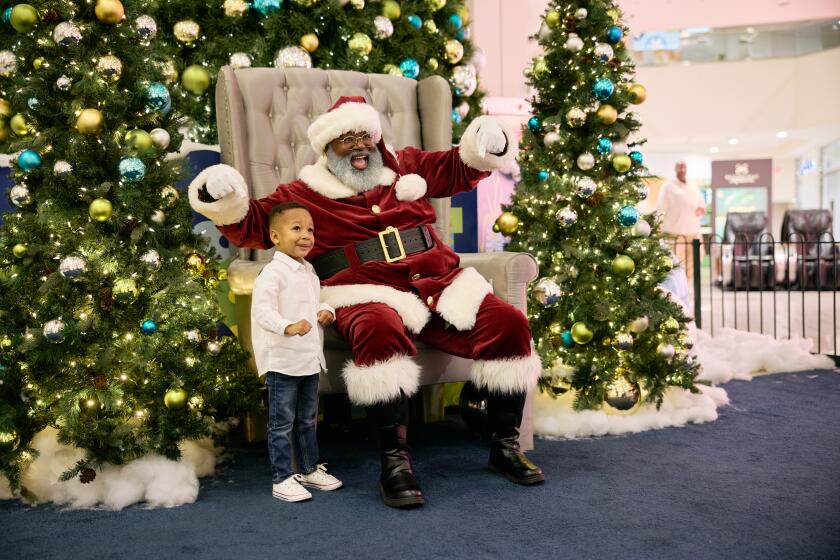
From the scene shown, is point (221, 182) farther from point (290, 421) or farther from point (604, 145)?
point (604, 145)

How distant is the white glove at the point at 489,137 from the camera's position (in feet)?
9.19

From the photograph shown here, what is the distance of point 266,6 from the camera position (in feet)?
12.2

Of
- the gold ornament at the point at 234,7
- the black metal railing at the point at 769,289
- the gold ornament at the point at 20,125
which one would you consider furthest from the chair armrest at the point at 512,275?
the black metal railing at the point at 769,289

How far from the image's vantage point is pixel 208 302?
2.70 metres

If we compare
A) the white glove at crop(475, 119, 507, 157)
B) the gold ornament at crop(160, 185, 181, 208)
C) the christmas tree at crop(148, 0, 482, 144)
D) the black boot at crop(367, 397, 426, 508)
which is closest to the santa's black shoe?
the black boot at crop(367, 397, 426, 508)

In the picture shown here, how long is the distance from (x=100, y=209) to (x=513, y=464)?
1.71 m

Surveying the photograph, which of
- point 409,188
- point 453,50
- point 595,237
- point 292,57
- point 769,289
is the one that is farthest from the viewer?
point 769,289

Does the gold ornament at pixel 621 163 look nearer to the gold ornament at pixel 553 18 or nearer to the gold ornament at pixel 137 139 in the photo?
the gold ornament at pixel 553 18

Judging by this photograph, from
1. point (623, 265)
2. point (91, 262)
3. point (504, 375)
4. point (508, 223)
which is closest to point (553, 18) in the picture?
point (508, 223)

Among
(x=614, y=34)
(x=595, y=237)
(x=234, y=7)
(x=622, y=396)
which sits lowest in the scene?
(x=622, y=396)

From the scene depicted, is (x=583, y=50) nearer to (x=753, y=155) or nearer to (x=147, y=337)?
(x=147, y=337)

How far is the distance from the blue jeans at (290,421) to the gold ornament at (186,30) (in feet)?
6.78

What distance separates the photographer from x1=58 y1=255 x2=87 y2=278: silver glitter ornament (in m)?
2.45

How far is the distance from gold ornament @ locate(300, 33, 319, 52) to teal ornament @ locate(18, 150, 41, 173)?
1692 millimetres
